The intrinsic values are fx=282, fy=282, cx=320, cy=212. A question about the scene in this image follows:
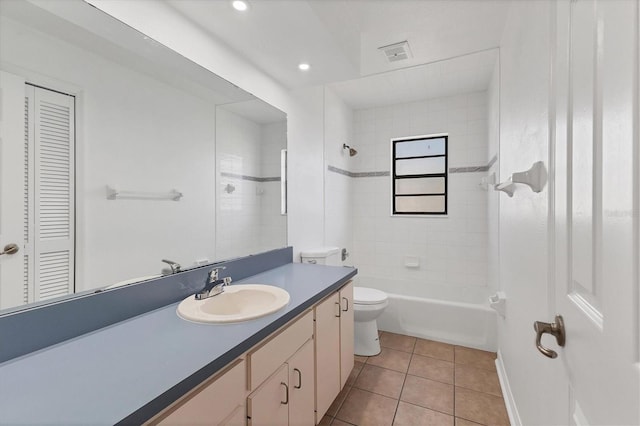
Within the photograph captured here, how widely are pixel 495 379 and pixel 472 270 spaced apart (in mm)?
1310

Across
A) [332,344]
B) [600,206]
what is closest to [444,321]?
[332,344]

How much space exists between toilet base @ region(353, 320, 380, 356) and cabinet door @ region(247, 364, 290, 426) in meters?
1.41

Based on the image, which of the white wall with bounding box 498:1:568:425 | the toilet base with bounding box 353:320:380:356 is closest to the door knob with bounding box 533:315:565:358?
the white wall with bounding box 498:1:568:425

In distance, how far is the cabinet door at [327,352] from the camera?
150 centimetres

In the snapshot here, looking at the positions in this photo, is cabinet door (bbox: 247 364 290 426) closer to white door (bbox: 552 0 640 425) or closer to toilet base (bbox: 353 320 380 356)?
white door (bbox: 552 0 640 425)

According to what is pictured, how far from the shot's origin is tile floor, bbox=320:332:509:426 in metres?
1.73

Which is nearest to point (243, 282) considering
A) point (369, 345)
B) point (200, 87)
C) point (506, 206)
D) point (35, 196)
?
point (35, 196)

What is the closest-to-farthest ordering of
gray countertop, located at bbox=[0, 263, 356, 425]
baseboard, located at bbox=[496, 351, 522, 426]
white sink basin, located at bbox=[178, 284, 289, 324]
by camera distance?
gray countertop, located at bbox=[0, 263, 356, 425] → white sink basin, located at bbox=[178, 284, 289, 324] → baseboard, located at bbox=[496, 351, 522, 426]

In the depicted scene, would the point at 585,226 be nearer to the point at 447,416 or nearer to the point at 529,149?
the point at 529,149

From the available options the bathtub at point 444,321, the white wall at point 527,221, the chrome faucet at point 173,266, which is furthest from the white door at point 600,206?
the bathtub at point 444,321

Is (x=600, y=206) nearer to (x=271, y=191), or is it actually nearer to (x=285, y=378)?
(x=285, y=378)

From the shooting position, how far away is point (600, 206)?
0.49 m

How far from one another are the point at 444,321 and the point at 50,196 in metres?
2.95

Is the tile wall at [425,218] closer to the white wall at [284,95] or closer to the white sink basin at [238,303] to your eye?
the white wall at [284,95]
